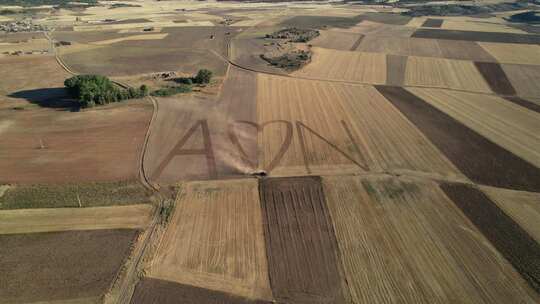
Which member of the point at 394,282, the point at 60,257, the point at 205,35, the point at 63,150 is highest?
the point at 205,35

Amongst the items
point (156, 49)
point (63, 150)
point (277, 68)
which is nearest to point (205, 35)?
point (156, 49)

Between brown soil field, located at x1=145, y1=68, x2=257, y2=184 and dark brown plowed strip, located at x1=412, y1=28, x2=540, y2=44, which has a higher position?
dark brown plowed strip, located at x1=412, y1=28, x2=540, y2=44

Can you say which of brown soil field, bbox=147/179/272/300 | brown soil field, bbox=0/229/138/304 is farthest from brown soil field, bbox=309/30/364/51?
brown soil field, bbox=0/229/138/304

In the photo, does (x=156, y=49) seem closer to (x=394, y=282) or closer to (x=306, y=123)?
(x=306, y=123)

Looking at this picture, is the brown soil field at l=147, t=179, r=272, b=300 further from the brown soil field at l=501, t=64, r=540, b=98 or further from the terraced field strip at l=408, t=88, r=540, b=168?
the brown soil field at l=501, t=64, r=540, b=98

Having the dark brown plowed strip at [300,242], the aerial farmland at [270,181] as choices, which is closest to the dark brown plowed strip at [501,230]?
the aerial farmland at [270,181]

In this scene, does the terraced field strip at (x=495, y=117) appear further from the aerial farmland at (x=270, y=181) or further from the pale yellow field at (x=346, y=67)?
the pale yellow field at (x=346, y=67)
